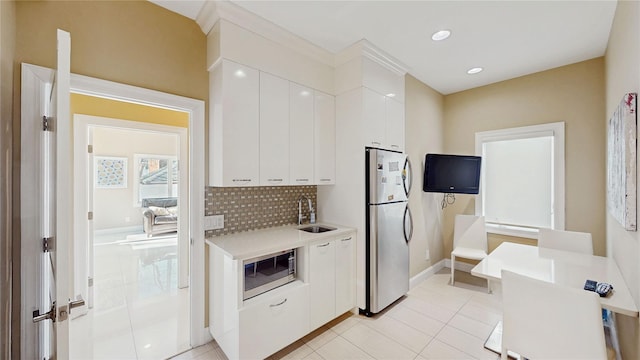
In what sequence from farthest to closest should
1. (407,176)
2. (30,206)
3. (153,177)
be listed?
(153,177)
(407,176)
(30,206)

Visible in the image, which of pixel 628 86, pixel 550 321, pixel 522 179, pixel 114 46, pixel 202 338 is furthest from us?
pixel 522 179

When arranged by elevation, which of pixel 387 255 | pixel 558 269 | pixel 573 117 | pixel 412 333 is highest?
pixel 573 117

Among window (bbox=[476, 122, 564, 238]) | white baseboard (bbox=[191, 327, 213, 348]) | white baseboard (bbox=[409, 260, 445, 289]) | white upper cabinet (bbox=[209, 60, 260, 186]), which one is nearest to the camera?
white upper cabinet (bbox=[209, 60, 260, 186])

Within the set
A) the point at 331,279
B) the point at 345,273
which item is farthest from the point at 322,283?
the point at 345,273

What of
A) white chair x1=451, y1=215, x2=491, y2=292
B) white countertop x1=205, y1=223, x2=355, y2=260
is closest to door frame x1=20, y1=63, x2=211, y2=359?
white countertop x1=205, y1=223, x2=355, y2=260

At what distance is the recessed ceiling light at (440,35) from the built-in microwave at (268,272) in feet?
7.99

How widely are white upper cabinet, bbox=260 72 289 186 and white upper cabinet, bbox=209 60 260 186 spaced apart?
0.06 metres

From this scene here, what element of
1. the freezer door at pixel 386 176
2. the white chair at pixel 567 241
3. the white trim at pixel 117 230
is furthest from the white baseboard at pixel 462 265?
the white trim at pixel 117 230

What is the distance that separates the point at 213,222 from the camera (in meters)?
2.24

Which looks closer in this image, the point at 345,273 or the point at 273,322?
the point at 273,322

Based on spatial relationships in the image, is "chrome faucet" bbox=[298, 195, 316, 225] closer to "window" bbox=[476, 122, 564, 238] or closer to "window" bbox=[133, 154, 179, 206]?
"window" bbox=[476, 122, 564, 238]

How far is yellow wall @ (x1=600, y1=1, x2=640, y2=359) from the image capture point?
135 cm

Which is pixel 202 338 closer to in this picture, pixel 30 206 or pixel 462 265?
pixel 30 206

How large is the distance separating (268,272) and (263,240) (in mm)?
263
